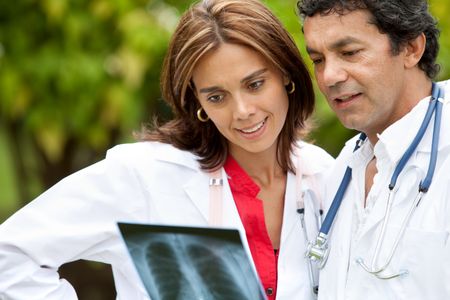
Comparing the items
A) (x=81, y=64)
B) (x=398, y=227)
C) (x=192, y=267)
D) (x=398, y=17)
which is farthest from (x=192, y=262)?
(x=81, y=64)

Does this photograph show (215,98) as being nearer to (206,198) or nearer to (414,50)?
(206,198)

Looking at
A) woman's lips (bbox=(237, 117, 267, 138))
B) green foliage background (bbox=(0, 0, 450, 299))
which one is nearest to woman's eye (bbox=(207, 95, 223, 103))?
woman's lips (bbox=(237, 117, 267, 138))

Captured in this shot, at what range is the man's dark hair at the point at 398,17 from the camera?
2635mm

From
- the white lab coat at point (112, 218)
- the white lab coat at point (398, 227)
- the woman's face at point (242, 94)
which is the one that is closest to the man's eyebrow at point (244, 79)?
the woman's face at point (242, 94)

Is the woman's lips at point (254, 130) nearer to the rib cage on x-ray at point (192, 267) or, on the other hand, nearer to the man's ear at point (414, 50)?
the man's ear at point (414, 50)

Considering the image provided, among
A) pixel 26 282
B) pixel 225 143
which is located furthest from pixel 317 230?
pixel 26 282

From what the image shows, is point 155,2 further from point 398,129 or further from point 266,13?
point 398,129

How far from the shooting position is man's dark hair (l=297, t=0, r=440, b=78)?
263 centimetres

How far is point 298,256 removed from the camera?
292 cm

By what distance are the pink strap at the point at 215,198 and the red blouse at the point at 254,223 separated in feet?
0.18

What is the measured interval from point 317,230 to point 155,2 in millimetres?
2203

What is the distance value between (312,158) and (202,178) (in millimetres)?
435

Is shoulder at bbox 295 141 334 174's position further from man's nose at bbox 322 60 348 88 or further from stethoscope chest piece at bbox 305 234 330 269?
man's nose at bbox 322 60 348 88

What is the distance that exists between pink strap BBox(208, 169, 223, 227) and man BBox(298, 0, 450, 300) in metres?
0.34
